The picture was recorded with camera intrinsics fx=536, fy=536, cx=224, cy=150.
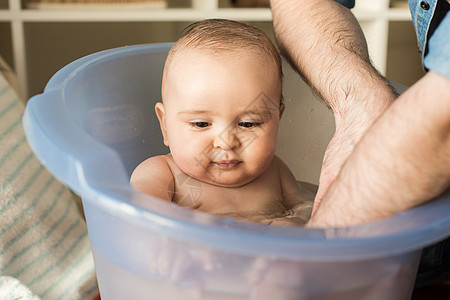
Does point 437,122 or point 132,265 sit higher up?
point 437,122

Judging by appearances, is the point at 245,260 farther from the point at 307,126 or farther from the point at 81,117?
the point at 307,126

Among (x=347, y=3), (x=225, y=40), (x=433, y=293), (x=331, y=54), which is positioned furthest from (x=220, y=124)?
(x=433, y=293)

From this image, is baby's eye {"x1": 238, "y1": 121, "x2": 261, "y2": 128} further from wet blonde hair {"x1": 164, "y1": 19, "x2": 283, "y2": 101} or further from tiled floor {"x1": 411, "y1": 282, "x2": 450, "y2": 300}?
tiled floor {"x1": 411, "y1": 282, "x2": 450, "y2": 300}

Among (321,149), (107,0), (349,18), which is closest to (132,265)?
(321,149)

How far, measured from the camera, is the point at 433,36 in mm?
506

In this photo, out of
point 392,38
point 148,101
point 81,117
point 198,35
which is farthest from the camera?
point 392,38

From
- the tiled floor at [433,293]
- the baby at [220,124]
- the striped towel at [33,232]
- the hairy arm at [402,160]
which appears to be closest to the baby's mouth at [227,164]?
the baby at [220,124]

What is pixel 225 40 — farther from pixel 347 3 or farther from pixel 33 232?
pixel 33 232

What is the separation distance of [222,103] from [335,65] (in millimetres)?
203

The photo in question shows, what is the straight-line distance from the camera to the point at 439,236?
0.41 metres

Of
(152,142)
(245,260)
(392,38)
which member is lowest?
(392,38)

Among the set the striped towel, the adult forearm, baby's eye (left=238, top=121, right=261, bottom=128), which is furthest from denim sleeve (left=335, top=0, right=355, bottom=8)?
the striped towel

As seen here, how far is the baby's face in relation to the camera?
67cm

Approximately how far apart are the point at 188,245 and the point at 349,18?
1.90 ft
